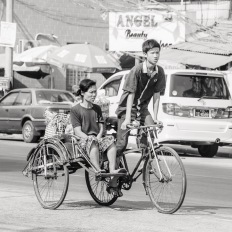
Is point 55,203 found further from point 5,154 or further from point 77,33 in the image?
point 77,33

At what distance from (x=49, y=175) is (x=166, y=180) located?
1.40 metres

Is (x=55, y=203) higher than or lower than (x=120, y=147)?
lower

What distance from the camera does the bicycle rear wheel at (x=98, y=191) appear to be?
387 inches

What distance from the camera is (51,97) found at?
23781mm

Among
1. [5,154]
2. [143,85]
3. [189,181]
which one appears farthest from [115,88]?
[143,85]

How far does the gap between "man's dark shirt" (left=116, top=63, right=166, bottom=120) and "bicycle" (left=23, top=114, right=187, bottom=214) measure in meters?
0.36

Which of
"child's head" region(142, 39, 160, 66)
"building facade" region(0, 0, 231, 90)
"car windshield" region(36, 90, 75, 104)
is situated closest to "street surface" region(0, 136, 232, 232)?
"child's head" region(142, 39, 160, 66)

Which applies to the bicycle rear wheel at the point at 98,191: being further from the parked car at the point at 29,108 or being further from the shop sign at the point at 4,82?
the shop sign at the point at 4,82

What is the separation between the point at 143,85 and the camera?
9664mm

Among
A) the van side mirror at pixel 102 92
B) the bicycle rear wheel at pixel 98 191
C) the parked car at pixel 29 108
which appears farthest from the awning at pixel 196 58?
the bicycle rear wheel at pixel 98 191

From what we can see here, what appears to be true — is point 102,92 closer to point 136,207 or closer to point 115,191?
point 136,207

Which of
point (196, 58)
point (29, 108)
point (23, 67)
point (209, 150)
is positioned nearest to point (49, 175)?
point (209, 150)

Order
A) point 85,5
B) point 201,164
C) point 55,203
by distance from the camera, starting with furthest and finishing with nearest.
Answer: point 85,5 < point 201,164 < point 55,203

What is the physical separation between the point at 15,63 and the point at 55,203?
23.7 m
